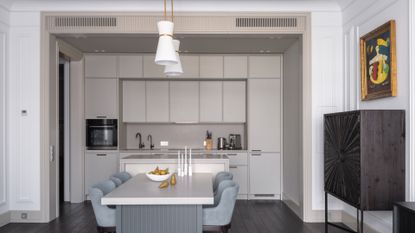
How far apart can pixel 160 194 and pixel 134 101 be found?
3863 mm

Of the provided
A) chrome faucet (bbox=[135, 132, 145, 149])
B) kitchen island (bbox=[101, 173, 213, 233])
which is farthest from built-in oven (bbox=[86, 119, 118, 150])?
kitchen island (bbox=[101, 173, 213, 233])

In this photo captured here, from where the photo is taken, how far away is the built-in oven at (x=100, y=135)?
634cm

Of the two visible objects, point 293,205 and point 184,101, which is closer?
point 293,205

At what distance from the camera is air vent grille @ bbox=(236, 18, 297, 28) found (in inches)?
193

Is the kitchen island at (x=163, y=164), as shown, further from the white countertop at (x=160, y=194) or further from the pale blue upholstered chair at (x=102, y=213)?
the pale blue upholstered chair at (x=102, y=213)

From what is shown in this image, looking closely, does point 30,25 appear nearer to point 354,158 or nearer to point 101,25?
point 101,25

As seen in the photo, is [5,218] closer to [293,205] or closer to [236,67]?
[293,205]

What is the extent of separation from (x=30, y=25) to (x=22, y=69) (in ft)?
2.05

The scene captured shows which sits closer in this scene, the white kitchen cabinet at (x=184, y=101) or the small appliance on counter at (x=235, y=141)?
the white kitchen cabinet at (x=184, y=101)

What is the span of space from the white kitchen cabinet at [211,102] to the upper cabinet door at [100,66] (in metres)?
1.71

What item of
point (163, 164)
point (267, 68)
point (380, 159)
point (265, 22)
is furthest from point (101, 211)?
point (267, 68)

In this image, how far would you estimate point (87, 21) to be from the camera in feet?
16.0

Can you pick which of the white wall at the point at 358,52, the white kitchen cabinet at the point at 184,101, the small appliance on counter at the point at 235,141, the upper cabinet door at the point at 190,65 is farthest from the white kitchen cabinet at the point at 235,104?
the white wall at the point at 358,52

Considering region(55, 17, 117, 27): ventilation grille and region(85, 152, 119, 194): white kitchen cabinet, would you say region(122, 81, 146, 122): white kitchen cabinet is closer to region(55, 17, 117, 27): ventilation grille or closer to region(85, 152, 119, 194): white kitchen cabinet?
region(85, 152, 119, 194): white kitchen cabinet
